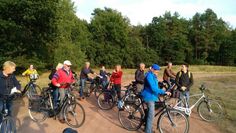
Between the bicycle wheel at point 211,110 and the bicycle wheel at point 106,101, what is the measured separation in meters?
3.18

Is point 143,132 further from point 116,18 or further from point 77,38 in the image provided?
point 116,18

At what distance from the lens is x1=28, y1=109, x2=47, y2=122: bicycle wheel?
10.5 meters

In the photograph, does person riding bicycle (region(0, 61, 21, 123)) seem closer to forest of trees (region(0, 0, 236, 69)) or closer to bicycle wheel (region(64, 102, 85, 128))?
bicycle wheel (region(64, 102, 85, 128))

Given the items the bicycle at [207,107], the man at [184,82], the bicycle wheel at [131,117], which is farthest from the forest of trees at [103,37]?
the bicycle wheel at [131,117]

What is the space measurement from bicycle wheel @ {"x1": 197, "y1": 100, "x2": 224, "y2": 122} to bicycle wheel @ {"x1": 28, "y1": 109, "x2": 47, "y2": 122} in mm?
4885

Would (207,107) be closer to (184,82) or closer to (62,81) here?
(184,82)

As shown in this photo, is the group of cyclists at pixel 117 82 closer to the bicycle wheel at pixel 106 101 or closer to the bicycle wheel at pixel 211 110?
the bicycle wheel at pixel 106 101

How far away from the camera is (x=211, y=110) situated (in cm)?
1094

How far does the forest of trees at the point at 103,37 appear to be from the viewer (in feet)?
111

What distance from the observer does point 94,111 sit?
483 inches

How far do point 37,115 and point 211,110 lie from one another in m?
5.38

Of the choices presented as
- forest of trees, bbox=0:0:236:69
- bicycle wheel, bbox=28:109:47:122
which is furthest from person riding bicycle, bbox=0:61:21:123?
forest of trees, bbox=0:0:236:69

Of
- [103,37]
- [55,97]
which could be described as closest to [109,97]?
[55,97]

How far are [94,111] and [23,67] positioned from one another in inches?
961
